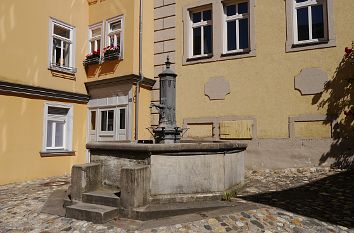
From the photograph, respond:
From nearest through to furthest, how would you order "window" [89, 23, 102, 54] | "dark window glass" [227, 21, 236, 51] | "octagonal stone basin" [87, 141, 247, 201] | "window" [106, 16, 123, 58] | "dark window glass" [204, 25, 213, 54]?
"octagonal stone basin" [87, 141, 247, 201] < "dark window glass" [227, 21, 236, 51] < "dark window glass" [204, 25, 213, 54] < "window" [106, 16, 123, 58] < "window" [89, 23, 102, 54]

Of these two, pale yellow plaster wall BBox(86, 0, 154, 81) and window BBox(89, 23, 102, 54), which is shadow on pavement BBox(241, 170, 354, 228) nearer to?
pale yellow plaster wall BBox(86, 0, 154, 81)

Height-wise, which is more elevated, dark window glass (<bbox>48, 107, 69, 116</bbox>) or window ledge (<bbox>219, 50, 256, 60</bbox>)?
window ledge (<bbox>219, 50, 256, 60</bbox>)

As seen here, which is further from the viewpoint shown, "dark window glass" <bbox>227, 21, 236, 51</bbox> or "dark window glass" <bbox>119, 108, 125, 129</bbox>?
"dark window glass" <bbox>119, 108, 125, 129</bbox>

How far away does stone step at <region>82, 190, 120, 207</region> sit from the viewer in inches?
209

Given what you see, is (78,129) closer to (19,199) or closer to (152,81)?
(152,81)

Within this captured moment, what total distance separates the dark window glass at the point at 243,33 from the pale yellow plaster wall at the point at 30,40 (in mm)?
6246

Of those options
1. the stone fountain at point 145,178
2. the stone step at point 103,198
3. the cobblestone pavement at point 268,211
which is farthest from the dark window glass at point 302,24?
the stone step at point 103,198

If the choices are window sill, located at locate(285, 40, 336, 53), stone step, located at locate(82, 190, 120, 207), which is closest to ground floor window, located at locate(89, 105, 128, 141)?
stone step, located at locate(82, 190, 120, 207)

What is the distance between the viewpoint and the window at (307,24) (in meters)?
9.20

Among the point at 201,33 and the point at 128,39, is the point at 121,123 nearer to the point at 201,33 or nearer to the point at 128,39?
the point at 128,39

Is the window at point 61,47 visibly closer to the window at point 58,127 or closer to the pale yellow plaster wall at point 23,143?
the window at point 58,127

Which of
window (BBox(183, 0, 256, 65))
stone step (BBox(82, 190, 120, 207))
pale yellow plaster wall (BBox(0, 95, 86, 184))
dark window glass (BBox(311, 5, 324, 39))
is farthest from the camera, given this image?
window (BBox(183, 0, 256, 65))

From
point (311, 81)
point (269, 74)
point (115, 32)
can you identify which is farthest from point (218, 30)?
point (115, 32)

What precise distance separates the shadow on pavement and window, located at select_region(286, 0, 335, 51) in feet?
12.9
